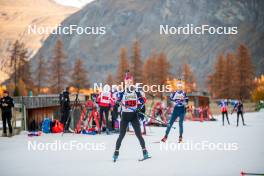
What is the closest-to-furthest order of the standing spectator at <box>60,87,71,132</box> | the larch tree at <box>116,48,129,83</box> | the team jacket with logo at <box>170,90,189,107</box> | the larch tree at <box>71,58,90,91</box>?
1. the team jacket with logo at <box>170,90,189,107</box>
2. the standing spectator at <box>60,87,71,132</box>
3. the larch tree at <box>71,58,90,91</box>
4. the larch tree at <box>116,48,129,83</box>

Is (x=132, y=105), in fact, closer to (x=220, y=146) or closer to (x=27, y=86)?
(x=220, y=146)

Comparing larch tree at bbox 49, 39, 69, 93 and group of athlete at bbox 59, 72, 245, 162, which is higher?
larch tree at bbox 49, 39, 69, 93

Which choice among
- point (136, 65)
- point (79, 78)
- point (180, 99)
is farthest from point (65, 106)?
point (136, 65)

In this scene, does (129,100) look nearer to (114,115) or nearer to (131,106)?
(131,106)

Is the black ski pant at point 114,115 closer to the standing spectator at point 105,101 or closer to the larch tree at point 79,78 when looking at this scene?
the standing spectator at point 105,101

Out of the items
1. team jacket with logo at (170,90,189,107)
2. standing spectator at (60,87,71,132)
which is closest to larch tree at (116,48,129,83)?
standing spectator at (60,87,71,132)

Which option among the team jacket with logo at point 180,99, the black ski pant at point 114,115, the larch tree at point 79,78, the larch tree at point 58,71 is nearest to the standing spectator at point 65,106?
the black ski pant at point 114,115

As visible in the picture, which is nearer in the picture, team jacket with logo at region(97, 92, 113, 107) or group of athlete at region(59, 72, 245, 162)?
group of athlete at region(59, 72, 245, 162)

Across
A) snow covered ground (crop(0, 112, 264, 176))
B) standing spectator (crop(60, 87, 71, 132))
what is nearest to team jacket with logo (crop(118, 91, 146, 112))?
snow covered ground (crop(0, 112, 264, 176))

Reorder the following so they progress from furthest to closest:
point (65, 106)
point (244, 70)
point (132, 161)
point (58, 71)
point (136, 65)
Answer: point (136, 65), point (244, 70), point (58, 71), point (65, 106), point (132, 161)

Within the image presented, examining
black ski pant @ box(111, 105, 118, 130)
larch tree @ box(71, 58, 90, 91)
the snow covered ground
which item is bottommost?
the snow covered ground

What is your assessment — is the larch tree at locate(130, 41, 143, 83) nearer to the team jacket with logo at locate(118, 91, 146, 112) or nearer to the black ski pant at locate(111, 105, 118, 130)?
the black ski pant at locate(111, 105, 118, 130)

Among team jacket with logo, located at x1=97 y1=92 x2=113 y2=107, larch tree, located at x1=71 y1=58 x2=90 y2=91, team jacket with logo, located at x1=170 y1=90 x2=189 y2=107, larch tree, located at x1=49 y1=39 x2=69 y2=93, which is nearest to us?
team jacket with logo, located at x1=170 y1=90 x2=189 y2=107

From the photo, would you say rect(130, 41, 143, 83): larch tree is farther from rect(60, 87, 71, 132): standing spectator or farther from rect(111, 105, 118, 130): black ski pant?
rect(60, 87, 71, 132): standing spectator
